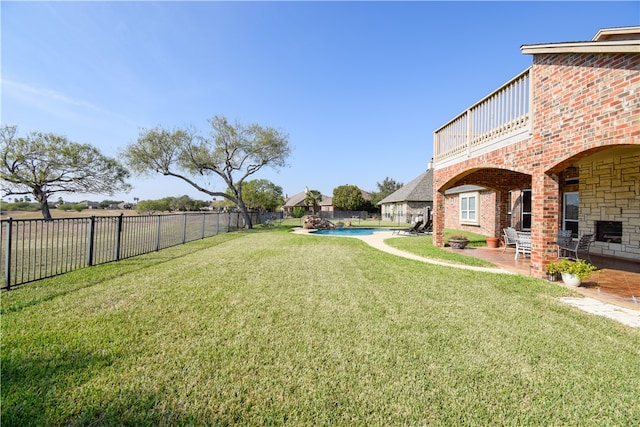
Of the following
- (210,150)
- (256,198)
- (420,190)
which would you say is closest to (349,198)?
(256,198)

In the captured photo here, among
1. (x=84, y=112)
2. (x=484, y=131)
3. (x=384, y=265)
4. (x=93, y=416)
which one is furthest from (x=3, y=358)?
(x=84, y=112)

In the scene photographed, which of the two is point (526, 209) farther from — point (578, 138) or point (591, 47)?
Result: point (591, 47)

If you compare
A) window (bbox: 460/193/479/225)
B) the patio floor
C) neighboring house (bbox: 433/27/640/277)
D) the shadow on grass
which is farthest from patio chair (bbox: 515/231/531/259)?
the shadow on grass

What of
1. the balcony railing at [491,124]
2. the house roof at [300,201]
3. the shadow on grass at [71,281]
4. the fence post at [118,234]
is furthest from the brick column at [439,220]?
the house roof at [300,201]

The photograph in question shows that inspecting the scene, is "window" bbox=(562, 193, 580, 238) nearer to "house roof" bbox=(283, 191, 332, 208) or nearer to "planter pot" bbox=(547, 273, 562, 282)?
"planter pot" bbox=(547, 273, 562, 282)

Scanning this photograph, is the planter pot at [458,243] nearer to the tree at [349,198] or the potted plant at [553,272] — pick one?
the potted plant at [553,272]

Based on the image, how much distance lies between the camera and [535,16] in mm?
9219

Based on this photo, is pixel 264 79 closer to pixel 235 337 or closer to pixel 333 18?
pixel 333 18

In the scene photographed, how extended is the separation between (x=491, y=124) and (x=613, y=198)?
4736mm

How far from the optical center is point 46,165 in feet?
85.6

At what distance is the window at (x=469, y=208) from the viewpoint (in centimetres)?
1570

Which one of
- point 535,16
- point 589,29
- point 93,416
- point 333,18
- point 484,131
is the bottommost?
point 93,416

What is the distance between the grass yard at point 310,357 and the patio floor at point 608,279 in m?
0.62

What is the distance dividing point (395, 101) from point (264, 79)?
9034 millimetres
